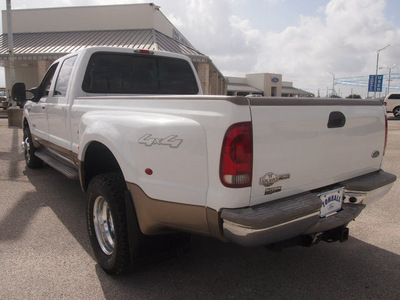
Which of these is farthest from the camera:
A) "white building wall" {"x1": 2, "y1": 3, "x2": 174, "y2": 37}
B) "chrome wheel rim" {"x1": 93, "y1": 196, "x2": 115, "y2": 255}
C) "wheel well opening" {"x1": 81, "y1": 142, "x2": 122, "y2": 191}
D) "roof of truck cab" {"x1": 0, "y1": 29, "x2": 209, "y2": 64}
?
"white building wall" {"x1": 2, "y1": 3, "x2": 174, "y2": 37}

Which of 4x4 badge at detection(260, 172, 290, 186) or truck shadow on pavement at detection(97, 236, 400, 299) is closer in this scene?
4x4 badge at detection(260, 172, 290, 186)

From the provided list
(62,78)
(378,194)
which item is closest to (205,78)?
(62,78)

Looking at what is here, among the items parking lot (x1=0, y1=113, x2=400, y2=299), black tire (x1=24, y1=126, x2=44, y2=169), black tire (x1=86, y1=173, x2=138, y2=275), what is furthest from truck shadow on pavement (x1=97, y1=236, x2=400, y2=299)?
black tire (x1=24, y1=126, x2=44, y2=169)

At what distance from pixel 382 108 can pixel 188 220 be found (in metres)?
2.14

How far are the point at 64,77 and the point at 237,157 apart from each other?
326 cm

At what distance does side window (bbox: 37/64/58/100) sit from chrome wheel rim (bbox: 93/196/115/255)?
2.74m

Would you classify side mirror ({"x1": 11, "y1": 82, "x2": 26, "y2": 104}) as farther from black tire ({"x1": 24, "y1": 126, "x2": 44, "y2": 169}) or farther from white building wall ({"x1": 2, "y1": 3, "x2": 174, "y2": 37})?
white building wall ({"x1": 2, "y1": 3, "x2": 174, "y2": 37})

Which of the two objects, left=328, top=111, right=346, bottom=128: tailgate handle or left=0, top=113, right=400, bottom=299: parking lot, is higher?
left=328, top=111, right=346, bottom=128: tailgate handle

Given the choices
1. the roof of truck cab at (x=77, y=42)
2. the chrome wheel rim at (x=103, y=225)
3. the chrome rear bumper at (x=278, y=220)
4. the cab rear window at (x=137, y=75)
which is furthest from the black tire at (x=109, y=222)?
the roof of truck cab at (x=77, y=42)

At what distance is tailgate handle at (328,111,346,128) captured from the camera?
2.55m

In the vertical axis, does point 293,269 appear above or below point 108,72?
below

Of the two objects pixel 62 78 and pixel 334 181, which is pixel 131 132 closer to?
pixel 334 181

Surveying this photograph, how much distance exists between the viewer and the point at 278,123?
220cm

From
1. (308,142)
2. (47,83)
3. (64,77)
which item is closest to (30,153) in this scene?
(47,83)
